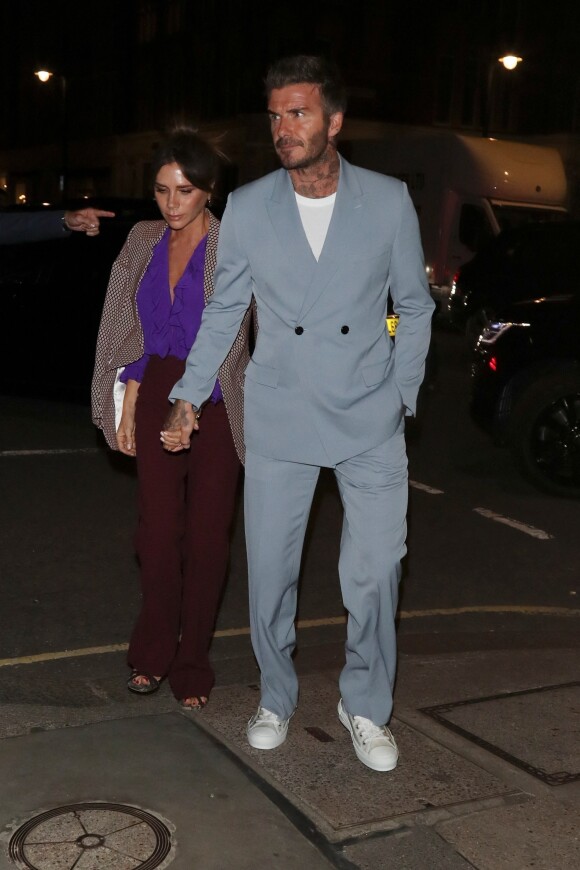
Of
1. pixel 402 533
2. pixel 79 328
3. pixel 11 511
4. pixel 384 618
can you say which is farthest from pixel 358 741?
pixel 79 328

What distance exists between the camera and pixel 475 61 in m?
44.1

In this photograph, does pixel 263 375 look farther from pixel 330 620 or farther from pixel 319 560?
pixel 319 560

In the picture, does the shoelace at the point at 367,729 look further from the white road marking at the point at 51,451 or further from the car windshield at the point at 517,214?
the car windshield at the point at 517,214

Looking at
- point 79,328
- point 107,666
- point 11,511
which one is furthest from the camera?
point 79,328

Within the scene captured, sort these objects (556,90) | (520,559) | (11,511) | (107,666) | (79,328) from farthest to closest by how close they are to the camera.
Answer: (556,90) < (79,328) < (11,511) < (520,559) < (107,666)

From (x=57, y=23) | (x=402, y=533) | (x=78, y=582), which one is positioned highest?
(x=57, y=23)

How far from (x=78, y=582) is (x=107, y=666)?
1.23 m

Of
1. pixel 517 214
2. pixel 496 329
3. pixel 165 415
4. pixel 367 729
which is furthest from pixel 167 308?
pixel 517 214

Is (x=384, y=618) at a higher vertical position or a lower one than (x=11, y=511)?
higher

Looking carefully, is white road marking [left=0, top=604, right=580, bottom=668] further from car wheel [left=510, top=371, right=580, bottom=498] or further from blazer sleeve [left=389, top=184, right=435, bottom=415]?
car wheel [left=510, top=371, right=580, bottom=498]

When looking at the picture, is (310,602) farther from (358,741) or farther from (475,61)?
(475,61)

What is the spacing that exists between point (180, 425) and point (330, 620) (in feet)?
6.59

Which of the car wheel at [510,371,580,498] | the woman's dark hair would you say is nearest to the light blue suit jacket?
the woman's dark hair

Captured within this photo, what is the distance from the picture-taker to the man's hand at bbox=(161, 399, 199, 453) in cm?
388
